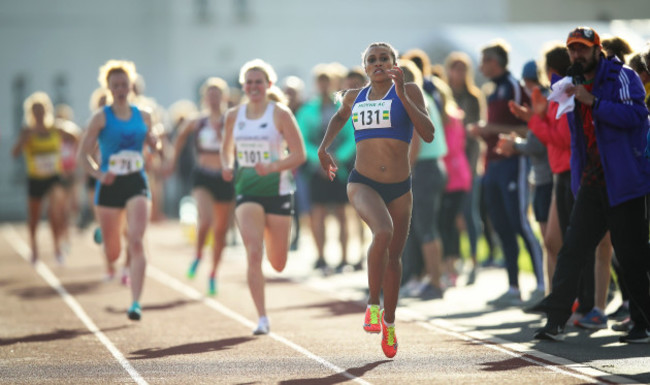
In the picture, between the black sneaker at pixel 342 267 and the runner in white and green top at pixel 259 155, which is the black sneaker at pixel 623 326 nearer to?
the runner in white and green top at pixel 259 155

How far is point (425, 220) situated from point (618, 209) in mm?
4410

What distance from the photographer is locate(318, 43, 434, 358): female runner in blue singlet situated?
9.07 m

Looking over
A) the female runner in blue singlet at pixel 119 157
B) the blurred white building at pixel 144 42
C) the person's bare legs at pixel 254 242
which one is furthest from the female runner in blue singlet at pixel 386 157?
the blurred white building at pixel 144 42

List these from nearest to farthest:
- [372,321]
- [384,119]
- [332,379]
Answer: [332,379]
[372,321]
[384,119]

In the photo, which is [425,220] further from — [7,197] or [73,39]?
[73,39]

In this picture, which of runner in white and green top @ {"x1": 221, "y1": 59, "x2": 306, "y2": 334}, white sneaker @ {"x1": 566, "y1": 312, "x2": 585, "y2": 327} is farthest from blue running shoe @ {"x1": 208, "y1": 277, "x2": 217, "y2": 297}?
white sneaker @ {"x1": 566, "y1": 312, "x2": 585, "y2": 327}

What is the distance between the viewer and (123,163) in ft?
39.4

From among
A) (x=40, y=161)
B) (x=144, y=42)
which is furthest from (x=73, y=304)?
(x=144, y=42)

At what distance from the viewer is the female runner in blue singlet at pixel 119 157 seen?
11.9m

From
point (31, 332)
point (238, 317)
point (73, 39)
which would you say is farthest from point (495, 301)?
point (73, 39)

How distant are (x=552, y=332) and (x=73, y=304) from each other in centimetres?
591

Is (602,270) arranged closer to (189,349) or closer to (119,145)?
(189,349)

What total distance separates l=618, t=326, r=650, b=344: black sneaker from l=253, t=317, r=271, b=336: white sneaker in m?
2.96

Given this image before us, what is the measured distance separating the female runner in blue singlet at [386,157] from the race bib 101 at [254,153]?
1.81 metres
